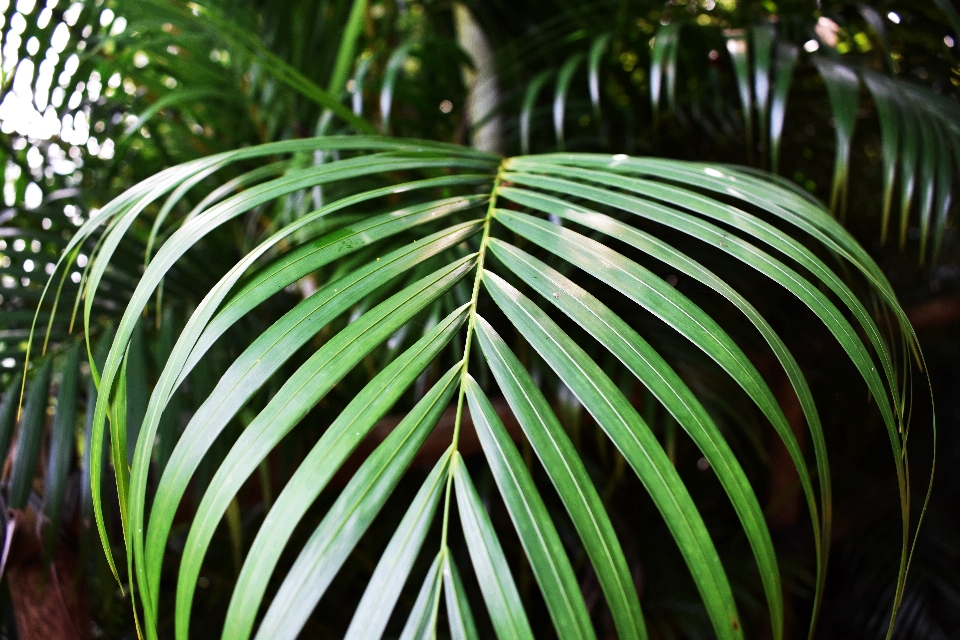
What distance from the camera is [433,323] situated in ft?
1.41

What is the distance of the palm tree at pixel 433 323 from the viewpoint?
183mm

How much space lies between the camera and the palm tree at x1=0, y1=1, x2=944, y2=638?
0.60 ft

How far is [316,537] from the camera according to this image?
177mm

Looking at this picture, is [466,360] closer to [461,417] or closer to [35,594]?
[461,417]

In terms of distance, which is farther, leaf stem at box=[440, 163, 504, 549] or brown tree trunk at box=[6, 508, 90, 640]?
brown tree trunk at box=[6, 508, 90, 640]

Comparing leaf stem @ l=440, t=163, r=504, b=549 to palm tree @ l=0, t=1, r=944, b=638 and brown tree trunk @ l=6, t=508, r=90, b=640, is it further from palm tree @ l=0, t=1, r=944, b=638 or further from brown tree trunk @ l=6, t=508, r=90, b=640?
brown tree trunk @ l=6, t=508, r=90, b=640

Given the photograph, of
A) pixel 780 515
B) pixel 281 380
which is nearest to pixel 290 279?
pixel 281 380

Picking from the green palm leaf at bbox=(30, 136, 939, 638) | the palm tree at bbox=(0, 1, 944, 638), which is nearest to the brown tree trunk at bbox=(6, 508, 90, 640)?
the palm tree at bbox=(0, 1, 944, 638)

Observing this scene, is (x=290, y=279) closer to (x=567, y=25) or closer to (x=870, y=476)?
(x=567, y=25)

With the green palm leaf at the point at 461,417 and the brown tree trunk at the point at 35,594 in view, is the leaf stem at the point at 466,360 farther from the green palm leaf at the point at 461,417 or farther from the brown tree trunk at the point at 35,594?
the brown tree trunk at the point at 35,594

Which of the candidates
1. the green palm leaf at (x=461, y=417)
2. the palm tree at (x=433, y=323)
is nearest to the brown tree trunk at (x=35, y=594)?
the palm tree at (x=433, y=323)

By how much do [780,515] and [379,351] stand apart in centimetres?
79

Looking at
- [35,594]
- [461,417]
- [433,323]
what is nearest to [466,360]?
[461,417]

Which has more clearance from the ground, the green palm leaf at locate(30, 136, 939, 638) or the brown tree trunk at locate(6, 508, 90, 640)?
the green palm leaf at locate(30, 136, 939, 638)
